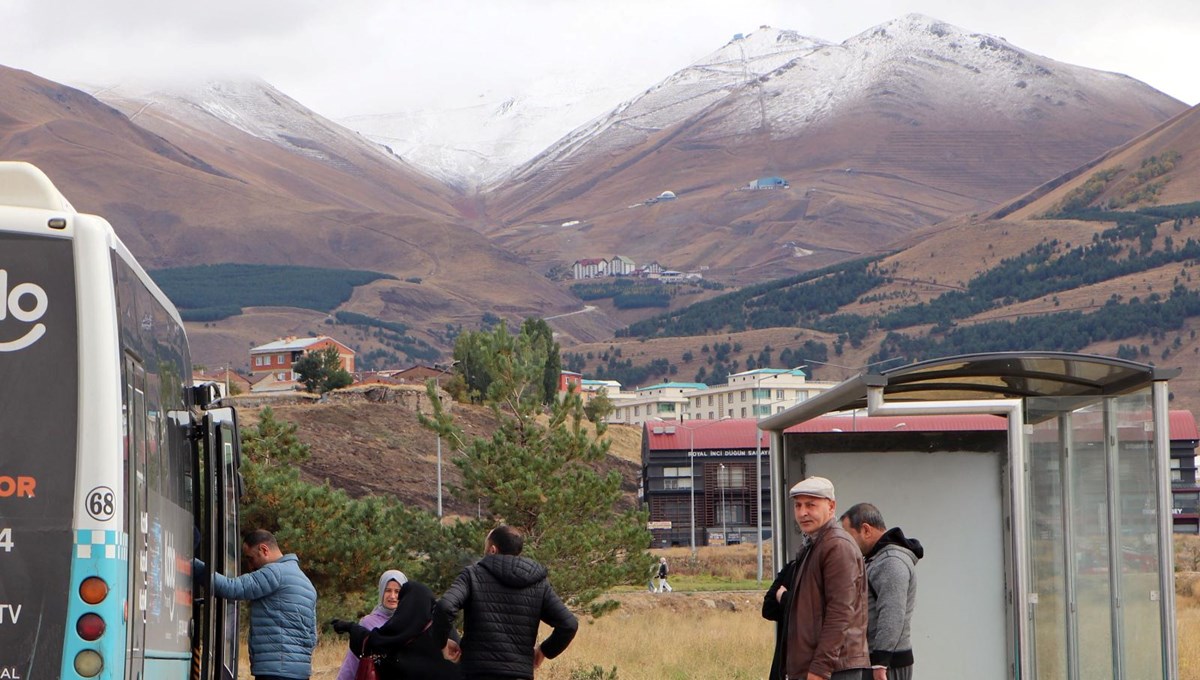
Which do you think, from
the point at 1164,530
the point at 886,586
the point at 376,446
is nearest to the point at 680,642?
the point at 1164,530

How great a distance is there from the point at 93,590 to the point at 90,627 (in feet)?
0.48

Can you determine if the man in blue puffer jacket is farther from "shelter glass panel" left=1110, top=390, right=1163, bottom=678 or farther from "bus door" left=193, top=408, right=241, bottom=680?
"shelter glass panel" left=1110, top=390, right=1163, bottom=678

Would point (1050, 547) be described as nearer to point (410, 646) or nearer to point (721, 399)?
point (410, 646)

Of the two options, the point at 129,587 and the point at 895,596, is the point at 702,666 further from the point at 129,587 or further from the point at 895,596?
the point at 129,587

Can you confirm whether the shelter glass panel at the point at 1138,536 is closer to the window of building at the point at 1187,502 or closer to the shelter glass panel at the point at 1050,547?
the shelter glass panel at the point at 1050,547

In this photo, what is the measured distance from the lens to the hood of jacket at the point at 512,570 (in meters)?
8.60

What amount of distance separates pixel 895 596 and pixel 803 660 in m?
0.93

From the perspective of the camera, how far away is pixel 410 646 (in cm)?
907

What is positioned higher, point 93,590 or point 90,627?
point 93,590

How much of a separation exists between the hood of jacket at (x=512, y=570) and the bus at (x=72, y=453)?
67.9 inches

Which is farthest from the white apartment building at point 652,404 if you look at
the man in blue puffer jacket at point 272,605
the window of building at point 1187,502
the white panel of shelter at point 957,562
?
the man in blue puffer jacket at point 272,605

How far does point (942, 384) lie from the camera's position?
11117 millimetres

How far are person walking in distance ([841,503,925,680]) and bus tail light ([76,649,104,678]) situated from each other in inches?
146

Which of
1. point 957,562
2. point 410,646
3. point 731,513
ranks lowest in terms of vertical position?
point 731,513
